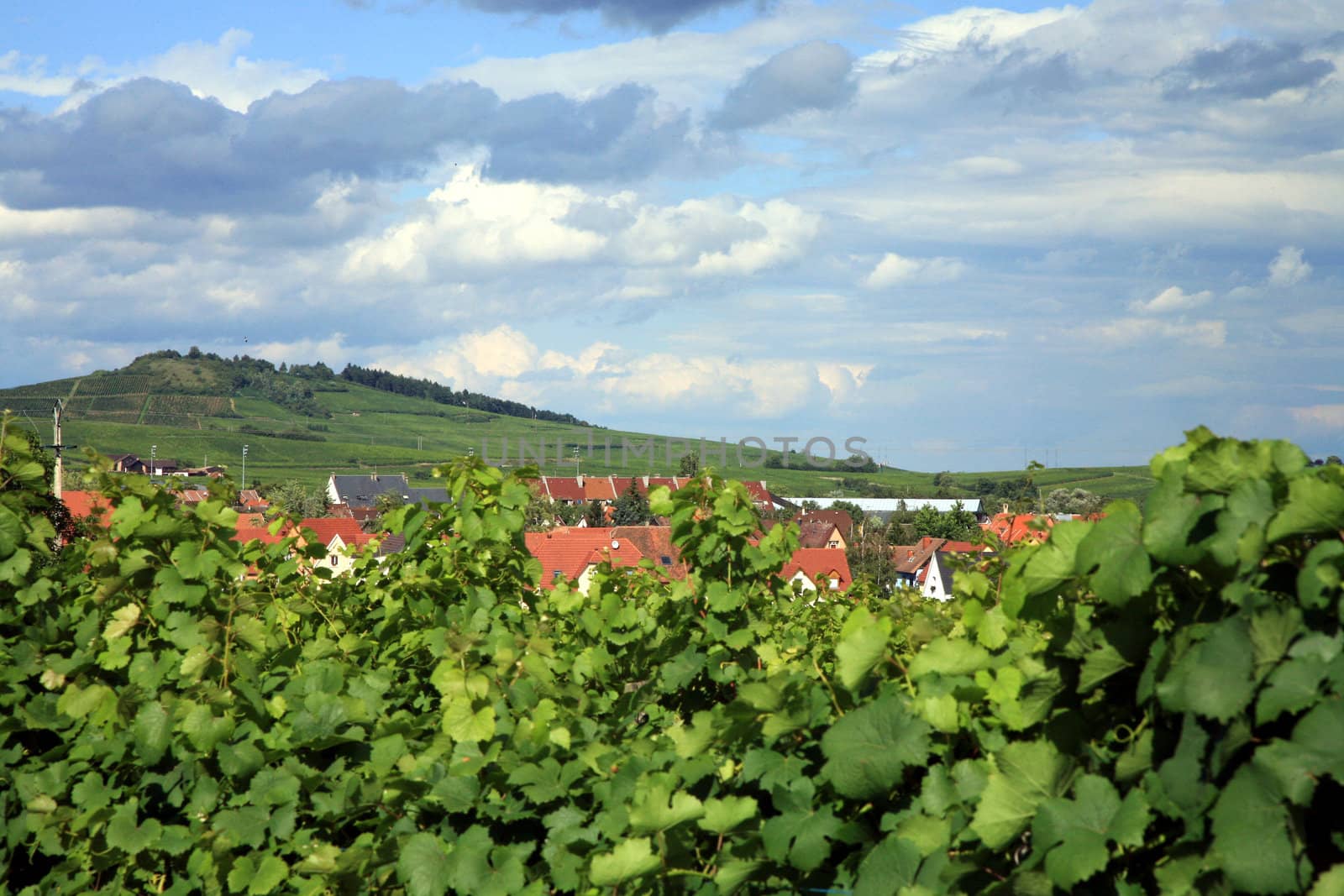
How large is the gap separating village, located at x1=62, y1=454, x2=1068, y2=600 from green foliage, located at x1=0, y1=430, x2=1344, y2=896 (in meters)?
0.31

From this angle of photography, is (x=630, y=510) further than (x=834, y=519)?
Yes

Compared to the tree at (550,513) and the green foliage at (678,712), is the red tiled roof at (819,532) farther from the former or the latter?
the green foliage at (678,712)

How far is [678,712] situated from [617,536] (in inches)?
1108

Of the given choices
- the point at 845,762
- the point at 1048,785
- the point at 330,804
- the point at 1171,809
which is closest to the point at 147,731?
the point at 330,804

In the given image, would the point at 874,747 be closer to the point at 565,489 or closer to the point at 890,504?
the point at 565,489

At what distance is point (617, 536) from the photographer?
3266 centimetres

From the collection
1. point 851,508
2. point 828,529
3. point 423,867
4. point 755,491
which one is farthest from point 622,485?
point 423,867

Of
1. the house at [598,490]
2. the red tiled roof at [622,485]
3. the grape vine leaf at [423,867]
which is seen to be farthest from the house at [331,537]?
the house at [598,490]

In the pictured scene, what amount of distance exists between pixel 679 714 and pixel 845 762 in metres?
2.15

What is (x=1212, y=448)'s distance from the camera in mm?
2006

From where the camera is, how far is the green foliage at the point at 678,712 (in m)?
1.89

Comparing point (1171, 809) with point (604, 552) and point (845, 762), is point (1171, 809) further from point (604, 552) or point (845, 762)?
point (604, 552)

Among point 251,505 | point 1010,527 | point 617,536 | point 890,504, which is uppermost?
point 1010,527

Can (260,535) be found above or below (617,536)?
above
